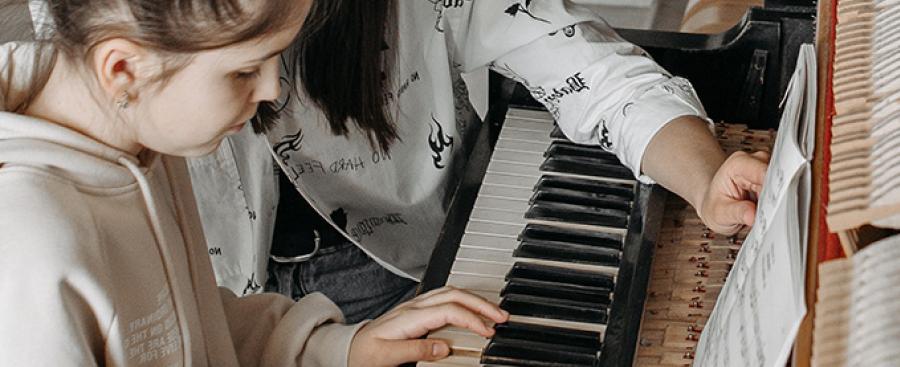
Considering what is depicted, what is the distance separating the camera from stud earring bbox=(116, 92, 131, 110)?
3.72ft

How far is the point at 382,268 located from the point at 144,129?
704mm

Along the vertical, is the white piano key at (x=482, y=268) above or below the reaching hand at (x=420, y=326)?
above

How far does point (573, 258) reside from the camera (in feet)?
4.84

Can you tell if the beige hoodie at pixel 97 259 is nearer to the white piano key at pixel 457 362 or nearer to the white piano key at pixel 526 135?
the white piano key at pixel 457 362

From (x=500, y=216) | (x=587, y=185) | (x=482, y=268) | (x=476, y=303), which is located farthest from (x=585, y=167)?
(x=476, y=303)

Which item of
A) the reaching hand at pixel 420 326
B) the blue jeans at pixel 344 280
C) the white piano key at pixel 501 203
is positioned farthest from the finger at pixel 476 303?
the blue jeans at pixel 344 280

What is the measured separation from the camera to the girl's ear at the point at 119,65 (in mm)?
1102

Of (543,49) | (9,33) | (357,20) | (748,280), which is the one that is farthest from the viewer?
(543,49)

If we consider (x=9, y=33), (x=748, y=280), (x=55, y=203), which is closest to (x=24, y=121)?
(x=55, y=203)

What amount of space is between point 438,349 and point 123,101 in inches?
16.5

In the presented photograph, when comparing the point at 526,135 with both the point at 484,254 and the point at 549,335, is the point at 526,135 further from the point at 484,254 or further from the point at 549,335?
the point at 549,335

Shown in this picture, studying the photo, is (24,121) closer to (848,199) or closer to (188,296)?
(188,296)

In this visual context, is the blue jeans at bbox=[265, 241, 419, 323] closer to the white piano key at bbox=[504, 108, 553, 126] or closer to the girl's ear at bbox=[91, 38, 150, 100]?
the white piano key at bbox=[504, 108, 553, 126]

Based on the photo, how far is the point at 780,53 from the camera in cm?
164
